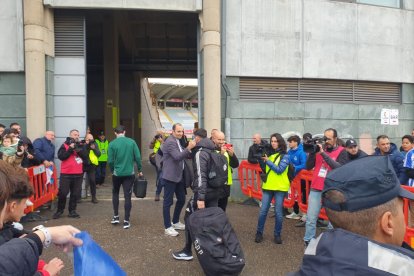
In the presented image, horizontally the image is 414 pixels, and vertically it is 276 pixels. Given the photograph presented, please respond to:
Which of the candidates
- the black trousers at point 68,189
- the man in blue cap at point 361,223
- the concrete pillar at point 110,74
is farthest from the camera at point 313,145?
the concrete pillar at point 110,74

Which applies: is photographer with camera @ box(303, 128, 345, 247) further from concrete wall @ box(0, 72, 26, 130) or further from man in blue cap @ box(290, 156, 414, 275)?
concrete wall @ box(0, 72, 26, 130)

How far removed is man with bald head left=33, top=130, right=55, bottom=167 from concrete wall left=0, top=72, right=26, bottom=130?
1.29 meters

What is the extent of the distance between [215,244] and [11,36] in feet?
23.5

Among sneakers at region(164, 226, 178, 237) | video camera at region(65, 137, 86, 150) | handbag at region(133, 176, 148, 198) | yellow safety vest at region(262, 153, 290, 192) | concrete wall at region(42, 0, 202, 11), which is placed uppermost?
concrete wall at region(42, 0, 202, 11)

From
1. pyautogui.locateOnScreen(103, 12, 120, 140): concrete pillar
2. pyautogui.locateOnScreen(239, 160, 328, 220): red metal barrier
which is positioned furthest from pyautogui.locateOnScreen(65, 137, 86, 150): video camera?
pyautogui.locateOnScreen(103, 12, 120, 140): concrete pillar

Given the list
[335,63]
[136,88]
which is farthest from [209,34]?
[136,88]

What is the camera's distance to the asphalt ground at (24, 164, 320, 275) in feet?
15.7

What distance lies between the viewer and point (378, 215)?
1213 millimetres

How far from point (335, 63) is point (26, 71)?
751 centimetres

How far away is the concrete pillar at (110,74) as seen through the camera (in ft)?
53.2

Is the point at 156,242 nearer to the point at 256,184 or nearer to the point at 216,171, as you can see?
the point at 216,171

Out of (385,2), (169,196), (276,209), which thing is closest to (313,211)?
(276,209)

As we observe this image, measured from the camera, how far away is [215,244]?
171 inches

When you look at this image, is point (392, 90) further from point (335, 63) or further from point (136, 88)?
point (136, 88)
